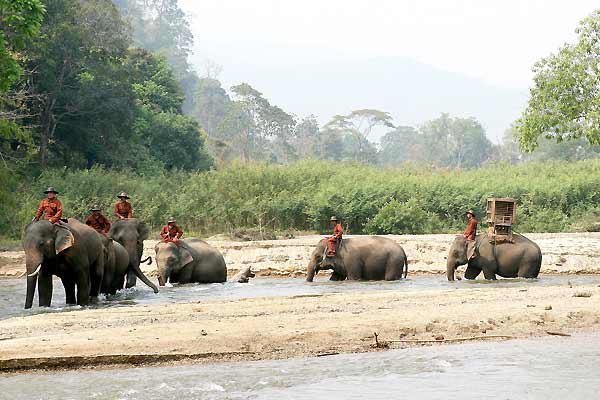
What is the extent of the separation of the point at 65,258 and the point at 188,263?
582 cm

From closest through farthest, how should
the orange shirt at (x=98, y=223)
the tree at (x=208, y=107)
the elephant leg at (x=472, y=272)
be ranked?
the orange shirt at (x=98, y=223)
the elephant leg at (x=472, y=272)
the tree at (x=208, y=107)

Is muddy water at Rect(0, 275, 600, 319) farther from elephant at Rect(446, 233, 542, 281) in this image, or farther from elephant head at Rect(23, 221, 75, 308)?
elephant head at Rect(23, 221, 75, 308)

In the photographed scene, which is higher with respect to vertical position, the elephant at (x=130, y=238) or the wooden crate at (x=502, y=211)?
the wooden crate at (x=502, y=211)

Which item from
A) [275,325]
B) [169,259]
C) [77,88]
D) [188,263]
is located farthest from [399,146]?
[275,325]

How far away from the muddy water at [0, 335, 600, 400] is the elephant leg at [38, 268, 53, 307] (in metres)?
6.89

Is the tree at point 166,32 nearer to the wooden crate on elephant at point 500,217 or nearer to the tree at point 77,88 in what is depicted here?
the tree at point 77,88

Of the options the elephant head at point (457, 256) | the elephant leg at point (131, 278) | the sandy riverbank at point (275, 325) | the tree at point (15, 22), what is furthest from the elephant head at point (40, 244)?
the tree at point (15, 22)

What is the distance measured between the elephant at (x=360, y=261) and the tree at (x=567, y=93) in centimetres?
1243

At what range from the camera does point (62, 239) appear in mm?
16500

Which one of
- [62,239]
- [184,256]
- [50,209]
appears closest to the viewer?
[62,239]

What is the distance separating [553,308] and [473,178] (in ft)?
87.4

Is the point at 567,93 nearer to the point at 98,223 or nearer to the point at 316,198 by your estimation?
the point at 316,198

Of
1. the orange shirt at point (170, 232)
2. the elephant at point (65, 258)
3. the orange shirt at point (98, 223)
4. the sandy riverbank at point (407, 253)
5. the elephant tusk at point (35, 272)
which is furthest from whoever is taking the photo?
the sandy riverbank at point (407, 253)

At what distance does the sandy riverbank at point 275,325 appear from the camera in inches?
447
